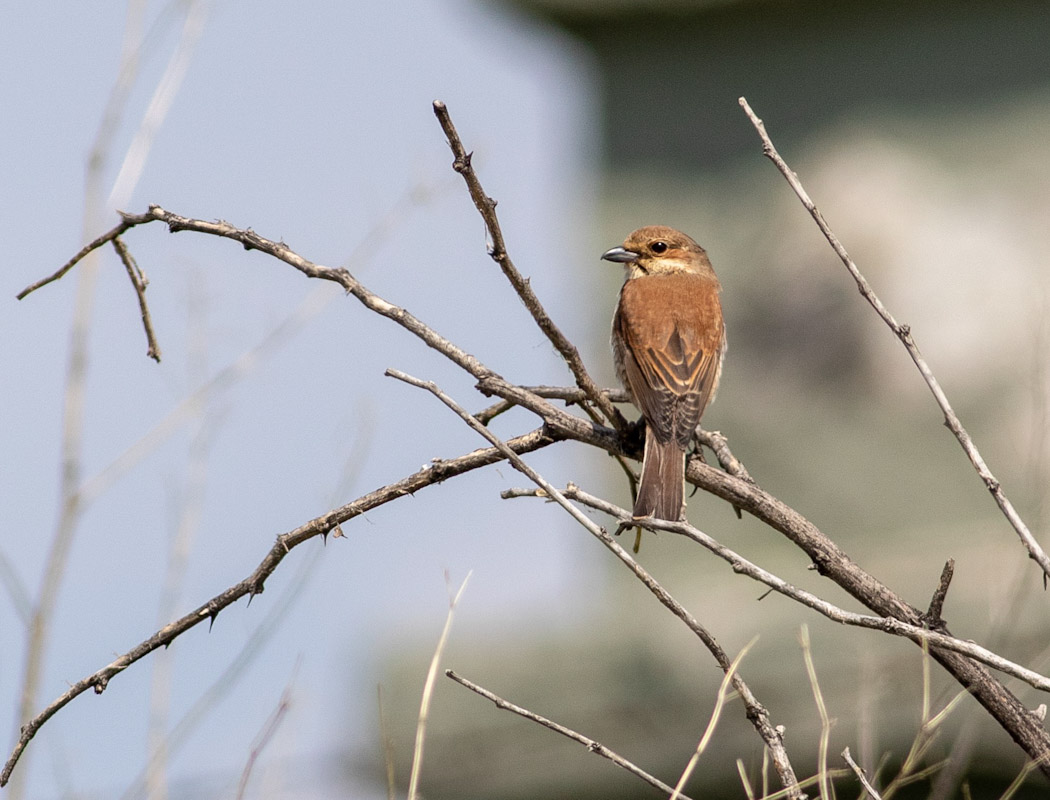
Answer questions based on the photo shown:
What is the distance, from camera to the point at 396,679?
15.9ft

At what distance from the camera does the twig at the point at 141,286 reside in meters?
2.34

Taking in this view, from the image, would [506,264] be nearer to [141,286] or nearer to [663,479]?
[141,286]

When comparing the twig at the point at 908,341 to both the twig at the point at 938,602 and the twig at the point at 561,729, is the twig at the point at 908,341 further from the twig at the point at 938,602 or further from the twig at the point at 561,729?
the twig at the point at 561,729

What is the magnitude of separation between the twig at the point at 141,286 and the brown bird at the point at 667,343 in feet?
3.95

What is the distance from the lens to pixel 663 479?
3273mm

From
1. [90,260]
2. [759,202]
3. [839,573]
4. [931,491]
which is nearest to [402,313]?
[839,573]

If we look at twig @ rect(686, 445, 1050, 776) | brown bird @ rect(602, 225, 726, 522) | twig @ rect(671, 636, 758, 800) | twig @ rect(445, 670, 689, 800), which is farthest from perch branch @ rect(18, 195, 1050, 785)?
brown bird @ rect(602, 225, 726, 522)

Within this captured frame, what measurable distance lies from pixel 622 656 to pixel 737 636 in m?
0.51

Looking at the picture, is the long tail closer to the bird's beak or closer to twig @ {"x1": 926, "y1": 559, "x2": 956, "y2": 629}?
twig @ {"x1": 926, "y1": 559, "x2": 956, "y2": 629}

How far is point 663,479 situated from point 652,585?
131 centimetres

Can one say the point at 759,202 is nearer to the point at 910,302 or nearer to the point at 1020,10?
the point at 910,302

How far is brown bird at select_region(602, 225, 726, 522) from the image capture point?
3354 mm

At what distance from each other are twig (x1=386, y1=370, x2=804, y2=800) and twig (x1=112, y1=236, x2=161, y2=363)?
0.41 metres

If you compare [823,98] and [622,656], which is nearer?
[622,656]
